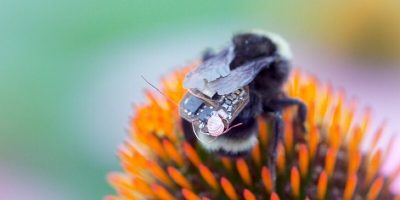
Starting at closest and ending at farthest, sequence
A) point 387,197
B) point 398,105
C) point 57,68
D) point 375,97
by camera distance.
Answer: point 387,197, point 398,105, point 375,97, point 57,68

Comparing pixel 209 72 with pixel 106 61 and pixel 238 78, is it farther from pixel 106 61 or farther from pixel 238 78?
pixel 106 61

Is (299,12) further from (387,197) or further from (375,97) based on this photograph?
(387,197)

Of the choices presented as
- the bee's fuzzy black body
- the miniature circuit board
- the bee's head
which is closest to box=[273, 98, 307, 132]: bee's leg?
the bee's fuzzy black body

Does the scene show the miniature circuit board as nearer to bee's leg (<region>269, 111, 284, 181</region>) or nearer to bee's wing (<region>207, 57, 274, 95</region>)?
bee's wing (<region>207, 57, 274, 95</region>)

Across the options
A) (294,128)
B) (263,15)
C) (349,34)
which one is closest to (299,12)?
(263,15)

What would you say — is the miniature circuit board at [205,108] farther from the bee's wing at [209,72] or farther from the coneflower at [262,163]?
the coneflower at [262,163]

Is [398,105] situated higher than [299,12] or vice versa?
[299,12]

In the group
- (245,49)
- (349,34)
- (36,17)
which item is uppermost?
(36,17)
